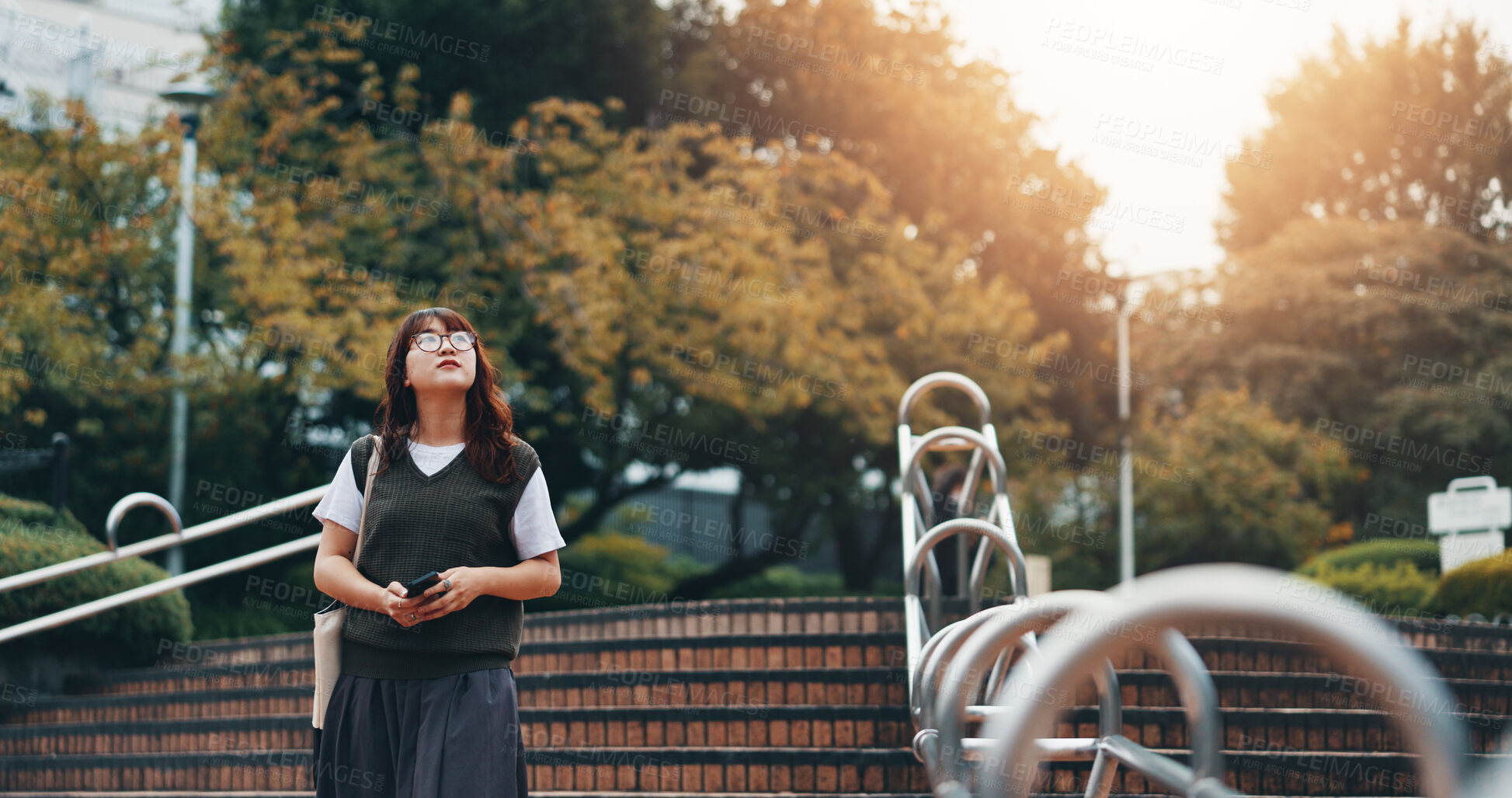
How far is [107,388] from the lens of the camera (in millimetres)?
11195

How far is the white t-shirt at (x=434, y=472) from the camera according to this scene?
268cm

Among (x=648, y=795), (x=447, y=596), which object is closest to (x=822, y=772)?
(x=648, y=795)

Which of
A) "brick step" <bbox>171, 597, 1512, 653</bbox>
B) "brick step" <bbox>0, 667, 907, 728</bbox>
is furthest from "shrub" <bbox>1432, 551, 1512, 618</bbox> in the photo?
"brick step" <bbox>0, 667, 907, 728</bbox>

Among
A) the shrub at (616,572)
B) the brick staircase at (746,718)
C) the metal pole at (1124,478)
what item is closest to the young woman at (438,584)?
the brick staircase at (746,718)

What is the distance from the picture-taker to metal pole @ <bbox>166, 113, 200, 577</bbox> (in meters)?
11.1

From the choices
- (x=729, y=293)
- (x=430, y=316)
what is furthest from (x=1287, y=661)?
(x=729, y=293)

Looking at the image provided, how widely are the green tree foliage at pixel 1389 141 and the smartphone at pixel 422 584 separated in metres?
28.8

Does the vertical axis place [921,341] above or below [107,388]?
above

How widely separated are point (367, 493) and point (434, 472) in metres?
0.15

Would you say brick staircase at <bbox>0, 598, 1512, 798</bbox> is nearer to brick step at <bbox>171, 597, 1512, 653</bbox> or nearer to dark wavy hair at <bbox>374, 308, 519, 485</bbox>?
brick step at <bbox>171, 597, 1512, 653</bbox>

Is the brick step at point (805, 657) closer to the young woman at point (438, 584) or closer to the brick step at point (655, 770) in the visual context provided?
the brick step at point (655, 770)

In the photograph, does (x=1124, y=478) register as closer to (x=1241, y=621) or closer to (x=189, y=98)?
(x=189, y=98)

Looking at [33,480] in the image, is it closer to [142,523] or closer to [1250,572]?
[142,523]

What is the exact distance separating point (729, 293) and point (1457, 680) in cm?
826
